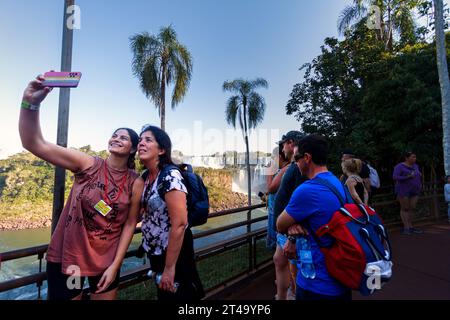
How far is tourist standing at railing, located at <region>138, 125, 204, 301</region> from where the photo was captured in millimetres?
1469

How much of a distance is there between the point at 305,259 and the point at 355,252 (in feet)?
1.03

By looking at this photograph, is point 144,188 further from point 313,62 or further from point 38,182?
point 38,182

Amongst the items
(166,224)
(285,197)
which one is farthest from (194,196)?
(285,197)

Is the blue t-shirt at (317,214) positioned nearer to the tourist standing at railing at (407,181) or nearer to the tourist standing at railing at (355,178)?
the tourist standing at railing at (355,178)

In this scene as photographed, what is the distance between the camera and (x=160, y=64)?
13.4m

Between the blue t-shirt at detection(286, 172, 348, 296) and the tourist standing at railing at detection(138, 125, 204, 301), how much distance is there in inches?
24.5

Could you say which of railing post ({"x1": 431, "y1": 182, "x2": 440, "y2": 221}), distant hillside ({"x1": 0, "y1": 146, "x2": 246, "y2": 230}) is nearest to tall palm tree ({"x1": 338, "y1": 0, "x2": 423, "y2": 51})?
railing post ({"x1": 431, "y1": 182, "x2": 440, "y2": 221})

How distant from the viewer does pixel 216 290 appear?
290 centimetres

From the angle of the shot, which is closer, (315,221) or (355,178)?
(315,221)

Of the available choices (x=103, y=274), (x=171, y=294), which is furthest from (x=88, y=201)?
(x=171, y=294)

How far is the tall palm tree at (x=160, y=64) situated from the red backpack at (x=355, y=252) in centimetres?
1242

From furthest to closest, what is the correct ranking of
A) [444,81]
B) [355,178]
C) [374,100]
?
[374,100], [444,81], [355,178]

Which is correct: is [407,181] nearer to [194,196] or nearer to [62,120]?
[194,196]

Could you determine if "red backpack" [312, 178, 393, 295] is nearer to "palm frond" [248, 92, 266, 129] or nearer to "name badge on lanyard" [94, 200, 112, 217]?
"name badge on lanyard" [94, 200, 112, 217]
